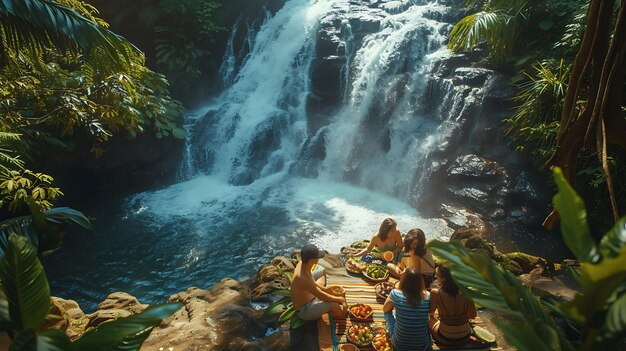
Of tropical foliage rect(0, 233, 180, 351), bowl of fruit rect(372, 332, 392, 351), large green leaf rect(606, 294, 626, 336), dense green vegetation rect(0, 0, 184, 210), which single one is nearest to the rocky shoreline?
bowl of fruit rect(372, 332, 392, 351)

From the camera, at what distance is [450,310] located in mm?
3701

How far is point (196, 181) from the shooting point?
577 inches

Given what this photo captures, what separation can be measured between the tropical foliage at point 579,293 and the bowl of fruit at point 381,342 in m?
A: 2.62

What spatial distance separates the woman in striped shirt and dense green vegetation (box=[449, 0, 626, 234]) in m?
1.31

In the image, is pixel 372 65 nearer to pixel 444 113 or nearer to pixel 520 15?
pixel 444 113

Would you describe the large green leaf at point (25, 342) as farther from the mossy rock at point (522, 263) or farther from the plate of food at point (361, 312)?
the mossy rock at point (522, 263)

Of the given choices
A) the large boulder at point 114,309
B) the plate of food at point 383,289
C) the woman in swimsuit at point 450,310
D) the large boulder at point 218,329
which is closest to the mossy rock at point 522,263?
the plate of food at point 383,289

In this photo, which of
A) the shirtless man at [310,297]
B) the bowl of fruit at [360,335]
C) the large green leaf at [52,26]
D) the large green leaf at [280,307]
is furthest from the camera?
the large green leaf at [280,307]

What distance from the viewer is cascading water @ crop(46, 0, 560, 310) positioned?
9.88 meters

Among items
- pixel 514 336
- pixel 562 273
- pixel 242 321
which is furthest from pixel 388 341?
pixel 562 273

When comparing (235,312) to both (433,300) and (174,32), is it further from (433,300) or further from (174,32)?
(174,32)

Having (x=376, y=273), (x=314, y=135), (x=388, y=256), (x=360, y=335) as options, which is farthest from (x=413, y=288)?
(x=314, y=135)

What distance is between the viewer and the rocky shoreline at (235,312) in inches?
179

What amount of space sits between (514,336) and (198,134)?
15623 mm
